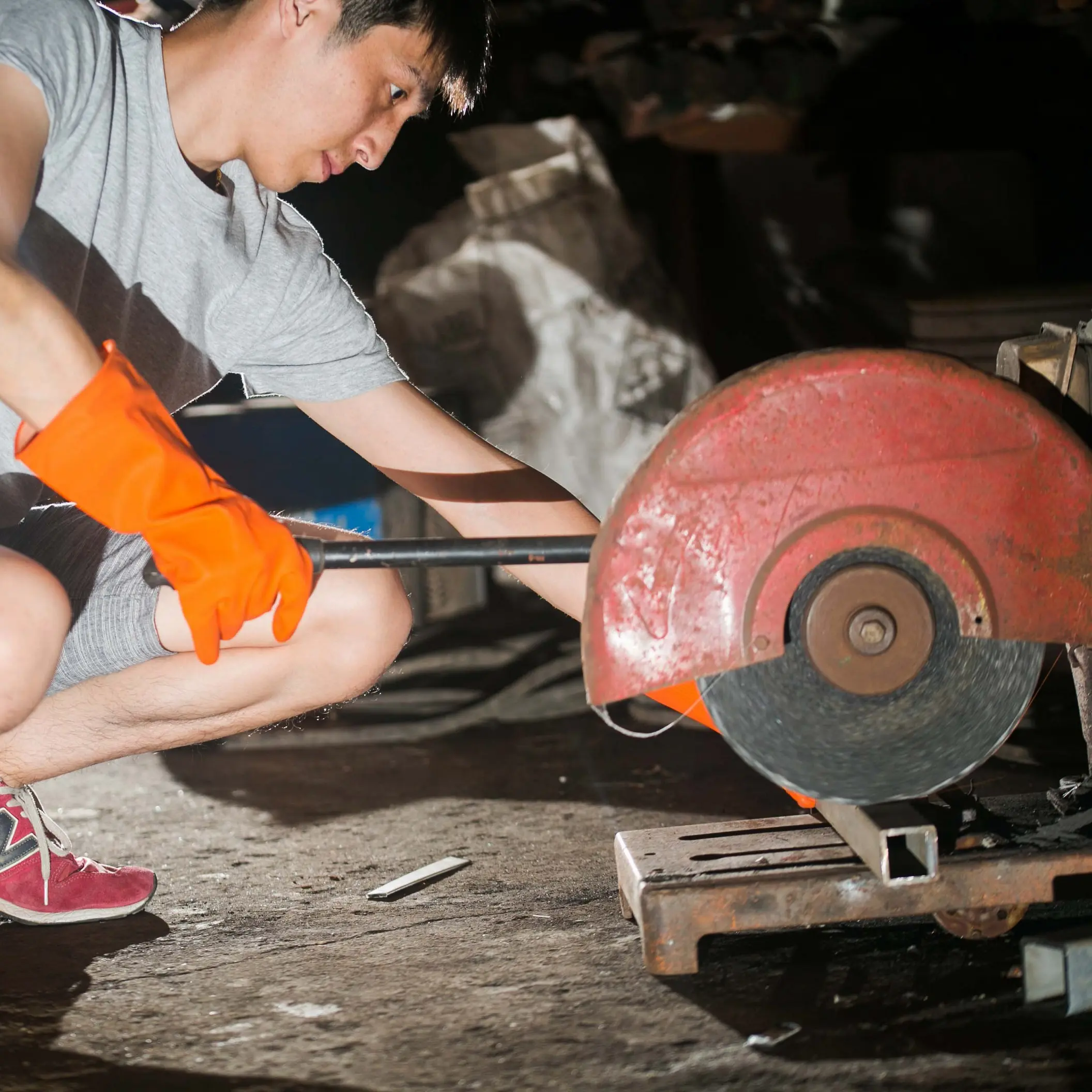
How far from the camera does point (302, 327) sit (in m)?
2.00

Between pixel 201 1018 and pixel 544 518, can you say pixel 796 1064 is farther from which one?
pixel 544 518

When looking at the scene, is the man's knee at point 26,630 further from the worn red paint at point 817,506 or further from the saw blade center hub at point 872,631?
the saw blade center hub at point 872,631

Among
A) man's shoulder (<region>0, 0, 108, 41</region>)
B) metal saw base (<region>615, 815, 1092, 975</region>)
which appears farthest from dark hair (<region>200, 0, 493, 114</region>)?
metal saw base (<region>615, 815, 1092, 975</region>)

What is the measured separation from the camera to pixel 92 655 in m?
1.87

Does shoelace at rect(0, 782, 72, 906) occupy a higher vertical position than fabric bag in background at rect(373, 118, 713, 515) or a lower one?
lower

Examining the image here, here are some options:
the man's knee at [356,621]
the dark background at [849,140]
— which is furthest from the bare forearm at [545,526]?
the dark background at [849,140]

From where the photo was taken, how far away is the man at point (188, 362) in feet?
4.75

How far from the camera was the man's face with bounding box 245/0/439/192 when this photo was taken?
1711 mm

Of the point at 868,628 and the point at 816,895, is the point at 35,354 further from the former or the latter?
the point at 816,895

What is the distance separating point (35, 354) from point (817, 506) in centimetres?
87

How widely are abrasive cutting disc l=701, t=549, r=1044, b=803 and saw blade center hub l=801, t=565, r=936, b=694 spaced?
0.07 ft

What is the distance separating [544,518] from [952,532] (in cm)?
67

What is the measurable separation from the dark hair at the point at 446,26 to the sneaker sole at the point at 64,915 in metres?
1.26

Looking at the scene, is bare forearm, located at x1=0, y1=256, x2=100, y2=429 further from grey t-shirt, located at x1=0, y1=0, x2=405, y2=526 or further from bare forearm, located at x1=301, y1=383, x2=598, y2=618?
bare forearm, located at x1=301, y1=383, x2=598, y2=618
